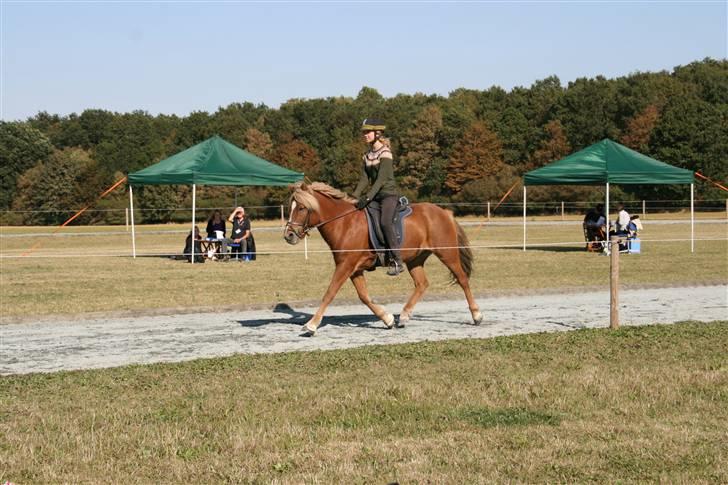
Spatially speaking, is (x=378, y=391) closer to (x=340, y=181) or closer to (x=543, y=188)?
(x=543, y=188)

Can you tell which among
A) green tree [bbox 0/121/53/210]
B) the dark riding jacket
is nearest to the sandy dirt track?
the dark riding jacket

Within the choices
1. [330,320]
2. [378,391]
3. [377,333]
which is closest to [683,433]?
[378,391]

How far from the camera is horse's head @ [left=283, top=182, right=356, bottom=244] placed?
12.2 metres

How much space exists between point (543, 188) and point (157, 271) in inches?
1703

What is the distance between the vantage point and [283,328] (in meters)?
12.9

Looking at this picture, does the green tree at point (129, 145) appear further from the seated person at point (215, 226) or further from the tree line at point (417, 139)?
the seated person at point (215, 226)

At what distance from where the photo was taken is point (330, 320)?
13.7 m

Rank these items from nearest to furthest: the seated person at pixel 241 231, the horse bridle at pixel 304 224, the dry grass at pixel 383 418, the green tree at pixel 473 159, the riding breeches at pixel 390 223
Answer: the dry grass at pixel 383 418, the horse bridle at pixel 304 224, the riding breeches at pixel 390 223, the seated person at pixel 241 231, the green tree at pixel 473 159

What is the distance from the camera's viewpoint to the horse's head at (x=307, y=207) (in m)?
12.2

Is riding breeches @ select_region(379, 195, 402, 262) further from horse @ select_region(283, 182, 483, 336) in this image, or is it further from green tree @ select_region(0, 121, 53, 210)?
green tree @ select_region(0, 121, 53, 210)

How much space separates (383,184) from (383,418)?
5.54 m

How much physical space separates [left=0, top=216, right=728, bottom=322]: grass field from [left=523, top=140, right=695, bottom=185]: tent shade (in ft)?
7.48

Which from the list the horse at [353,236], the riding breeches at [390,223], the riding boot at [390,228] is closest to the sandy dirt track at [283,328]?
the horse at [353,236]

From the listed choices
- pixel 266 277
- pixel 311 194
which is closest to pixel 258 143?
pixel 266 277
